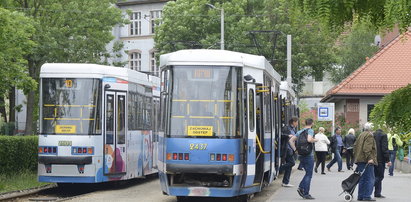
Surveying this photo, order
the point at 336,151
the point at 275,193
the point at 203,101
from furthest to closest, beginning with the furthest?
the point at 336,151 → the point at 275,193 → the point at 203,101

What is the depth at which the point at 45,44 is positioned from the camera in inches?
1655

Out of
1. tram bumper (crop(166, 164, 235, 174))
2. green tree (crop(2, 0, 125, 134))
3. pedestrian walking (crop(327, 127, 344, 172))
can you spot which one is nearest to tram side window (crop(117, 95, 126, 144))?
tram bumper (crop(166, 164, 235, 174))

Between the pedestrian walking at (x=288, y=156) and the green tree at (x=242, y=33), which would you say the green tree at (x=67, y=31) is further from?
the pedestrian walking at (x=288, y=156)

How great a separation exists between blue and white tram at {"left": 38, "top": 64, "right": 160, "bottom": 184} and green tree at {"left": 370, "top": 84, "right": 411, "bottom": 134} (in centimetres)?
1408

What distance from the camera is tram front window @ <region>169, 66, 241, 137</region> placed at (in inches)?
573

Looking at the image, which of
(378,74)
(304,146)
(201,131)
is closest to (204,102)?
(201,131)

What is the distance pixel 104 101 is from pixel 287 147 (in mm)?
4947

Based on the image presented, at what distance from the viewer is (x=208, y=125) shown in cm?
1453

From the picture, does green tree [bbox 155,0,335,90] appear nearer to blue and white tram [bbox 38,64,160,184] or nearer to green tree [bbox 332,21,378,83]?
green tree [bbox 332,21,378,83]

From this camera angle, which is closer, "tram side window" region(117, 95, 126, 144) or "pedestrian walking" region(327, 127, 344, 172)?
"tram side window" region(117, 95, 126, 144)

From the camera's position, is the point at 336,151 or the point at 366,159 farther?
the point at 336,151

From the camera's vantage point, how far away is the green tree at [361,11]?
3857 mm

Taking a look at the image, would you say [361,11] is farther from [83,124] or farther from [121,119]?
[121,119]

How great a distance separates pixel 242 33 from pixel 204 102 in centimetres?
3706
